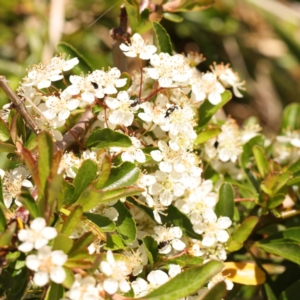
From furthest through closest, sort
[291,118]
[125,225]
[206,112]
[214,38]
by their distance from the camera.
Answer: [214,38]
[291,118]
[206,112]
[125,225]

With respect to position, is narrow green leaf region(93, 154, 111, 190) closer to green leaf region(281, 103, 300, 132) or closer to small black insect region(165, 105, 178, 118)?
small black insect region(165, 105, 178, 118)

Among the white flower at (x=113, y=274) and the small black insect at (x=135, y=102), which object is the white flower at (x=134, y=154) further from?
the white flower at (x=113, y=274)

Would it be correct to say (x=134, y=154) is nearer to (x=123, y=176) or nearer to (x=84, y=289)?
(x=123, y=176)

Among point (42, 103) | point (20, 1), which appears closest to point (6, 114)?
point (42, 103)

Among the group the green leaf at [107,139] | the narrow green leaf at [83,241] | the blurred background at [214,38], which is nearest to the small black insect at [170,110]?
the green leaf at [107,139]

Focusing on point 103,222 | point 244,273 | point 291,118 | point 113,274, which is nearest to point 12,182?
point 103,222

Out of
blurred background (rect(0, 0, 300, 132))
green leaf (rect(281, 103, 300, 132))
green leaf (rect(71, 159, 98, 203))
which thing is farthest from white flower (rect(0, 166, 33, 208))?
blurred background (rect(0, 0, 300, 132))
